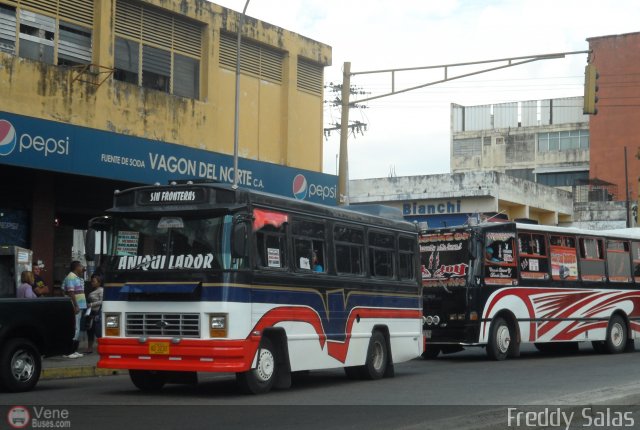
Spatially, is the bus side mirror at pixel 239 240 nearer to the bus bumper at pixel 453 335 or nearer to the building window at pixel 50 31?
the bus bumper at pixel 453 335

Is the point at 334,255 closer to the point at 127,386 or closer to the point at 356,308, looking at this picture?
the point at 356,308

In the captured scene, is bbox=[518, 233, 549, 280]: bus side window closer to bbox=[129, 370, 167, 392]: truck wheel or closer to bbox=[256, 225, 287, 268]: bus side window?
bbox=[256, 225, 287, 268]: bus side window

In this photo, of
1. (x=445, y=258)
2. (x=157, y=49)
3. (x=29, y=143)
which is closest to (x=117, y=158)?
(x=29, y=143)

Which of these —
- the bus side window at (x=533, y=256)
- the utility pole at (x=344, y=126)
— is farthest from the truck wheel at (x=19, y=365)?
the bus side window at (x=533, y=256)

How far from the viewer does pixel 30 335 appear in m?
14.3

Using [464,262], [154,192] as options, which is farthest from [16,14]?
[464,262]

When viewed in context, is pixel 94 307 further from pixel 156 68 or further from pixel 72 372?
pixel 156 68

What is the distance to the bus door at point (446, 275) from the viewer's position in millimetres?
21422

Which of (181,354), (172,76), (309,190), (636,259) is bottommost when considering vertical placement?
(181,354)

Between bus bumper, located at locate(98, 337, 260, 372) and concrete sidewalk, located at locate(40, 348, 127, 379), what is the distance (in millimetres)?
3159

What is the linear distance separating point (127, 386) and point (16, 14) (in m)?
10.2

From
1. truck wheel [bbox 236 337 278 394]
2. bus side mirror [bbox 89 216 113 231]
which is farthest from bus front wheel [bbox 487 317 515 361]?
bus side mirror [bbox 89 216 113 231]

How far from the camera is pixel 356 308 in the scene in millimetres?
16094

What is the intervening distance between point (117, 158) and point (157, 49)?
5.11 meters
